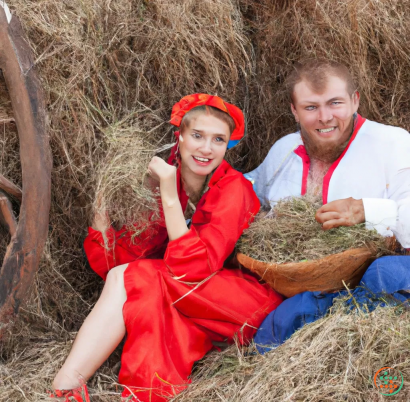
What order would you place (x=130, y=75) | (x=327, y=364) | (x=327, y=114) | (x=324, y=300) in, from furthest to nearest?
(x=130, y=75) → (x=327, y=114) → (x=324, y=300) → (x=327, y=364)

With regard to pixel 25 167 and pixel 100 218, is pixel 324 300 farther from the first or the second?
pixel 25 167

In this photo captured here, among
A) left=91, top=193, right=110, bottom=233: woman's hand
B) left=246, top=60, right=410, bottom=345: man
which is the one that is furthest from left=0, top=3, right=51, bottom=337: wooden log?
left=246, top=60, right=410, bottom=345: man

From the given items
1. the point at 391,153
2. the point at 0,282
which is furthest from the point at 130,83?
the point at 391,153

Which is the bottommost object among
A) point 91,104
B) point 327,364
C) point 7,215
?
point 327,364

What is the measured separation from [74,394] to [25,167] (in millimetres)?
926

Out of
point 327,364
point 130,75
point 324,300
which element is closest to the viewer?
point 327,364

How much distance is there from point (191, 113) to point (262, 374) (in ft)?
3.65

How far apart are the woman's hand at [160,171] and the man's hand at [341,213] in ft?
2.00

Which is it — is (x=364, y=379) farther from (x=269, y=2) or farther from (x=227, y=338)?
(x=269, y=2)

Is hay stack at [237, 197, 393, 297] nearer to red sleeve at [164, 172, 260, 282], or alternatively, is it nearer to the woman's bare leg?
red sleeve at [164, 172, 260, 282]

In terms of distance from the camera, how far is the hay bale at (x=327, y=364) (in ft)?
5.71

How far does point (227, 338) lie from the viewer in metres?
2.24

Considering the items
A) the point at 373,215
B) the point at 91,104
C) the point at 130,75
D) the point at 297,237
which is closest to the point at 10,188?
the point at 91,104

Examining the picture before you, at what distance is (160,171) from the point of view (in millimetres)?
2217
